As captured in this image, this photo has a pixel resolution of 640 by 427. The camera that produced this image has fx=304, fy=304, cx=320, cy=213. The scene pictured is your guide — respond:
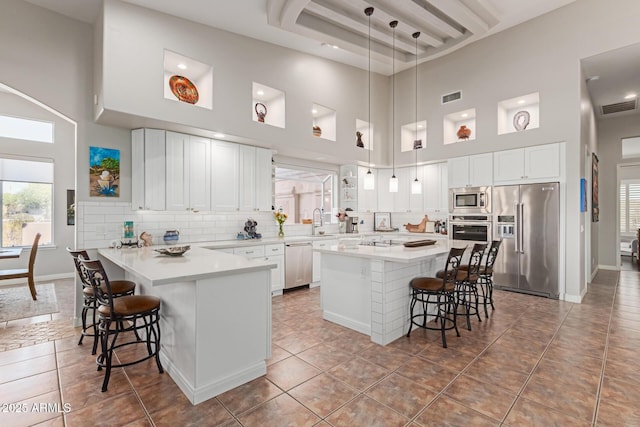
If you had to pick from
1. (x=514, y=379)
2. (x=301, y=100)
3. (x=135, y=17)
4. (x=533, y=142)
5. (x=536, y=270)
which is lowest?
(x=514, y=379)

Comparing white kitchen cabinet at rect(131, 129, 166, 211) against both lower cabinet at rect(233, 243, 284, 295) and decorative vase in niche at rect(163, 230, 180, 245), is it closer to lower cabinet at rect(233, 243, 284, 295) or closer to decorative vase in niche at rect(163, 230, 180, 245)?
decorative vase in niche at rect(163, 230, 180, 245)

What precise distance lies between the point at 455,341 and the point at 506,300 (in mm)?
2033

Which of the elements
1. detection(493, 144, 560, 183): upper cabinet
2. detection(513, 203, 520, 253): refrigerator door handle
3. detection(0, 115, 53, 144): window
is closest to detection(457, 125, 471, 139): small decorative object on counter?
detection(493, 144, 560, 183): upper cabinet

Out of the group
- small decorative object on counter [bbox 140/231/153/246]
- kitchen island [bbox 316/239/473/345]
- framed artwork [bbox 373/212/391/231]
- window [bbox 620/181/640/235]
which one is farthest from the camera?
window [bbox 620/181/640/235]

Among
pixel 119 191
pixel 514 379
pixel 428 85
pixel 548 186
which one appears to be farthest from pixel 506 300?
pixel 119 191

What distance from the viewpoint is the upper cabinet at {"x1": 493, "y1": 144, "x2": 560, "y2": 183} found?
4.67 m

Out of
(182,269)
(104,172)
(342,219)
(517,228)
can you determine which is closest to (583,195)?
(517,228)


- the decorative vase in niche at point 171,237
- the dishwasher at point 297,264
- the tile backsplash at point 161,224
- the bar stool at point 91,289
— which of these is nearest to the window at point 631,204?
the tile backsplash at point 161,224

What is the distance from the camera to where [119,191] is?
400 cm

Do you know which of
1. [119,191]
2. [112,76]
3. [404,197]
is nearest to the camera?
[112,76]

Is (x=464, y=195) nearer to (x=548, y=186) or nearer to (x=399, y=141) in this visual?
(x=548, y=186)

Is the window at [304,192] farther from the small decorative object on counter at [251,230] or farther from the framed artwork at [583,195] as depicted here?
the framed artwork at [583,195]

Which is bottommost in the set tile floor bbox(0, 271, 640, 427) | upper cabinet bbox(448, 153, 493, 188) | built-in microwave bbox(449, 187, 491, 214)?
tile floor bbox(0, 271, 640, 427)

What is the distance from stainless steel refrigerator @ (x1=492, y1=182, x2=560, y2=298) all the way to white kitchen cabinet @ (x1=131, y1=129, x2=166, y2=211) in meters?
5.33
